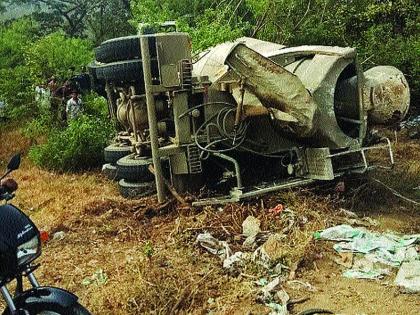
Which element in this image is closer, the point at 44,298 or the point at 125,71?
the point at 44,298

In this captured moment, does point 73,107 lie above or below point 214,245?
above

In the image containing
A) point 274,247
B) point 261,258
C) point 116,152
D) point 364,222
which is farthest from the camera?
point 116,152

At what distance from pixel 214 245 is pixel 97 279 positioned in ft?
3.56

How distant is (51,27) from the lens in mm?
21984

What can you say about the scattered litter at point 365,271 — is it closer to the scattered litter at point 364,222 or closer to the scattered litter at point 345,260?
the scattered litter at point 345,260

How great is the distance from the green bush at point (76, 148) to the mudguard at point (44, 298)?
599 centimetres

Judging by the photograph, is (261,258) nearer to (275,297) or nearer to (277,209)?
(275,297)

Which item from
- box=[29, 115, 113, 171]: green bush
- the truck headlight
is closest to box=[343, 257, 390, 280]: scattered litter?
the truck headlight

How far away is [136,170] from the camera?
22.5ft

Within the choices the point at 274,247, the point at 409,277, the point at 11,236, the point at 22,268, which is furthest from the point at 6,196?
the point at 409,277

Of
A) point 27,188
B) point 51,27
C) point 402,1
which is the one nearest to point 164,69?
point 27,188

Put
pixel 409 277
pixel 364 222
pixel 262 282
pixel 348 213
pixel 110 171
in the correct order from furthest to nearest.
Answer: pixel 110 171 → pixel 348 213 → pixel 364 222 → pixel 262 282 → pixel 409 277

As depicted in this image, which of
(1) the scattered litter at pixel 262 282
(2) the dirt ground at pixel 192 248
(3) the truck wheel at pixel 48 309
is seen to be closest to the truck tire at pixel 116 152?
Answer: (2) the dirt ground at pixel 192 248

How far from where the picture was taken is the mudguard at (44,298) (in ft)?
10.6
